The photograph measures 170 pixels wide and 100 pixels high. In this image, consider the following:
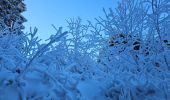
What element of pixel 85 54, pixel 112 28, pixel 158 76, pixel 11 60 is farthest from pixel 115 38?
pixel 11 60

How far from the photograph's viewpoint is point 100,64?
5586mm

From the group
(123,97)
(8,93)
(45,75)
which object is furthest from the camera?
(123,97)

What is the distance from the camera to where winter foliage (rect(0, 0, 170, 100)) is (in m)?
3.70

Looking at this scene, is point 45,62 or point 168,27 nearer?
point 45,62

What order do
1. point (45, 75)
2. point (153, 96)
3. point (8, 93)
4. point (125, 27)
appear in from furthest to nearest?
point (125, 27), point (153, 96), point (45, 75), point (8, 93)

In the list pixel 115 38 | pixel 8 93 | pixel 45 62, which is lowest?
pixel 8 93

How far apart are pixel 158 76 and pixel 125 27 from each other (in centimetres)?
156

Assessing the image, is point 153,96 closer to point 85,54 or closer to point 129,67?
point 129,67

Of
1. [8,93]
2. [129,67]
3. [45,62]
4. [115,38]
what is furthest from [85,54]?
[8,93]

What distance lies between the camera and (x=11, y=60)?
154 inches

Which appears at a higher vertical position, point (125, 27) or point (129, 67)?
point (125, 27)

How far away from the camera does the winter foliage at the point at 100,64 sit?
3.70m

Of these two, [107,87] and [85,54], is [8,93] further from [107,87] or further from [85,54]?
[85,54]

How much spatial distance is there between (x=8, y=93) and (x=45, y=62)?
0.82 metres
